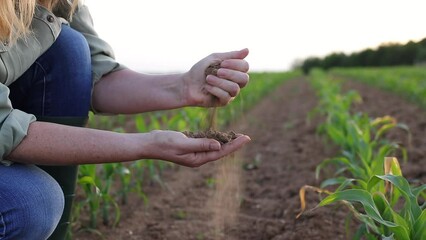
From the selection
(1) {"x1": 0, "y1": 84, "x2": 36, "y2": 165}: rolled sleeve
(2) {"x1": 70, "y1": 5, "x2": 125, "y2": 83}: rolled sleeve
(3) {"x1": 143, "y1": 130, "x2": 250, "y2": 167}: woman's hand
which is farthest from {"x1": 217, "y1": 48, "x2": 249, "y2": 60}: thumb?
(1) {"x1": 0, "y1": 84, "x2": 36, "y2": 165}: rolled sleeve

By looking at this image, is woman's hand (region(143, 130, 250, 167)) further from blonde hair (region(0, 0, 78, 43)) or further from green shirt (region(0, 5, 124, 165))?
blonde hair (region(0, 0, 78, 43))

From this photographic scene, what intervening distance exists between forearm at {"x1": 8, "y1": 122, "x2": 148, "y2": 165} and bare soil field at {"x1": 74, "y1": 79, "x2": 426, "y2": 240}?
1.74ft

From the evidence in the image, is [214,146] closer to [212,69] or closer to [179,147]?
[179,147]

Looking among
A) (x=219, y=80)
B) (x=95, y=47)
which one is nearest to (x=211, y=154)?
(x=219, y=80)

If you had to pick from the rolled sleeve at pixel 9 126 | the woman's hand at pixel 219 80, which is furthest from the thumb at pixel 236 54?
the rolled sleeve at pixel 9 126

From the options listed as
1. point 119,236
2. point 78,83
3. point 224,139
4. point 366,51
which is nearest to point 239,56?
point 224,139

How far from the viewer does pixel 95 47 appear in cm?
216

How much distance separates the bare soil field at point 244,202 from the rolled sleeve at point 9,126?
72cm

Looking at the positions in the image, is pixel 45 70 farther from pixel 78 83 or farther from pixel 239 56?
pixel 239 56

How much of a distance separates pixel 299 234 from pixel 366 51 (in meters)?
59.0

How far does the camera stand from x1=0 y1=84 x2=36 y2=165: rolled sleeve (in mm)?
1444

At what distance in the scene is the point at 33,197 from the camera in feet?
5.03

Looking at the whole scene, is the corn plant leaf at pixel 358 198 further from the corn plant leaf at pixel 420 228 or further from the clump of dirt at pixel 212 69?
the clump of dirt at pixel 212 69

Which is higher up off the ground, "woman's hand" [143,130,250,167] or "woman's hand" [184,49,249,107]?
"woman's hand" [184,49,249,107]
